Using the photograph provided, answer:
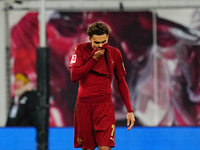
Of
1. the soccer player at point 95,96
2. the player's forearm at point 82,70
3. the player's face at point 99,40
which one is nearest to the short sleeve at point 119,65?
the soccer player at point 95,96

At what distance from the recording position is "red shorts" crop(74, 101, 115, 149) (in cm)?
548

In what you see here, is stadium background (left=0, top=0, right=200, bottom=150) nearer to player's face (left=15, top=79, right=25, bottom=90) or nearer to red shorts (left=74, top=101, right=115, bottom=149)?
player's face (left=15, top=79, right=25, bottom=90)

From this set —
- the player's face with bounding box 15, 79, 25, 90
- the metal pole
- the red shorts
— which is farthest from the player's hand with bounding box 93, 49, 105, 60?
the player's face with bounding box 15, 79, 25, 90

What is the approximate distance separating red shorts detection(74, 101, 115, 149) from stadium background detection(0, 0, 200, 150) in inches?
300

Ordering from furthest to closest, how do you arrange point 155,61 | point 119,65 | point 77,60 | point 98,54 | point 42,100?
point 155,61 → point 42,100 → point 119,65 → point 77,60 → point 98,54

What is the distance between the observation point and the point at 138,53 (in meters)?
13.2

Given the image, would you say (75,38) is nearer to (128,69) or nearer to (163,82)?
(128,69)

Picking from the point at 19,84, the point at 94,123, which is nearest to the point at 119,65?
the point at 94,123

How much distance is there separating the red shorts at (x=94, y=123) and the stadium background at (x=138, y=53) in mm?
7613

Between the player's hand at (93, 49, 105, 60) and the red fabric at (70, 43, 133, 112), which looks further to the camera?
the red fabric at (70, 43, 133, 112)

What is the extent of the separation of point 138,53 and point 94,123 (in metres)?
7.80

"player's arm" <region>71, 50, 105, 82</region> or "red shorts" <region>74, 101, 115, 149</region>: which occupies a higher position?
"player's arm" <region>71, 50, 105, 82</region>

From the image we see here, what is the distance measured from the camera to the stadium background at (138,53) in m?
13.1

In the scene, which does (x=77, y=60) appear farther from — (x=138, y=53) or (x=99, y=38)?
(x=138, y=53)
